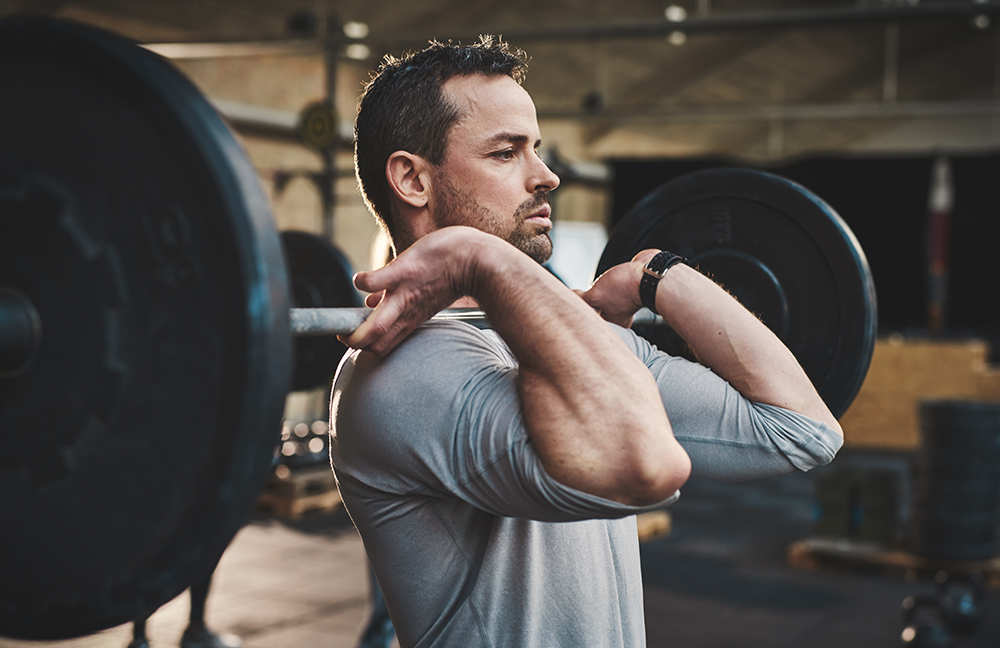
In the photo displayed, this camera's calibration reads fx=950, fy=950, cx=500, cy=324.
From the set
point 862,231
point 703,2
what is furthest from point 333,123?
point 862,231

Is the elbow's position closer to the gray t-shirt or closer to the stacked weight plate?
the gray t-shirt

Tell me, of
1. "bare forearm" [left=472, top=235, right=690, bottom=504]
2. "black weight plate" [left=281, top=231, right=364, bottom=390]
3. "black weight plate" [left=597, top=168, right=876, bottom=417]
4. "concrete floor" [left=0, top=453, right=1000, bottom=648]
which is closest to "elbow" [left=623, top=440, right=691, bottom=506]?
"bare forearm" [left=472, top=235, right=690, bottom=504]

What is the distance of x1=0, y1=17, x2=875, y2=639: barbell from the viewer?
0.63 meters

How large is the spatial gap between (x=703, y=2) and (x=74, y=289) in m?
5.64

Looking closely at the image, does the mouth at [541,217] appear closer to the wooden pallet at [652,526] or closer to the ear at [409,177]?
the ear at [409,177]

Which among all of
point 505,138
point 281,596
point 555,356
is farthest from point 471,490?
point 281,596

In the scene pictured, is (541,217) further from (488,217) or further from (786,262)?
(786,262)

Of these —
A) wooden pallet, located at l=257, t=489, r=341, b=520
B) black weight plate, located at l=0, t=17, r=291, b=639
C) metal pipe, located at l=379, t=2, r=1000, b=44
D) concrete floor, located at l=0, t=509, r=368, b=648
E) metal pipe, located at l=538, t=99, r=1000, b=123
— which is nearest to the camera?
black weight plate, located at l=0, t=17, r=291, b=639

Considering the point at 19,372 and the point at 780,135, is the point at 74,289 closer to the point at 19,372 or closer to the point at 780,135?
the point at 19,372

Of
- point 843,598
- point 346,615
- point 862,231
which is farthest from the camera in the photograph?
point 862,231

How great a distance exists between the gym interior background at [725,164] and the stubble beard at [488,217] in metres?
2.87

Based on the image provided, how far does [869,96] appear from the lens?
1087 cm

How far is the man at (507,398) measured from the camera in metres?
0.79

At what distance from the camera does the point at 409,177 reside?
1066 mm
